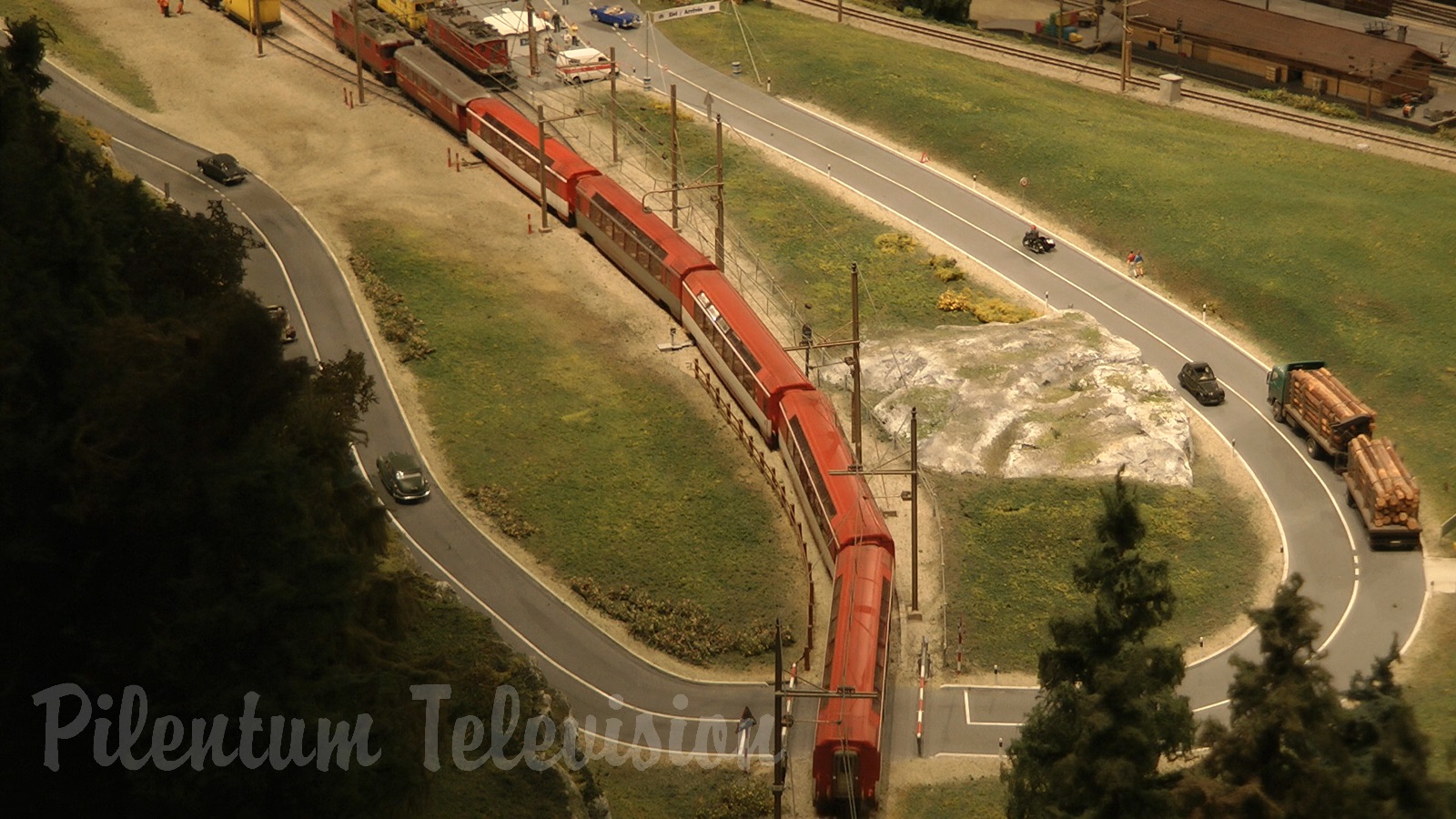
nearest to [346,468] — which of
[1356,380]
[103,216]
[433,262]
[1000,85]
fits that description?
[103,216]

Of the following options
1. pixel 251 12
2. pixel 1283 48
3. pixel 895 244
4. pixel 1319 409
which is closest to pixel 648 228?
pixel 895 244

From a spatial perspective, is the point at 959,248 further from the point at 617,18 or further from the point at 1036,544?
the point at 617,18

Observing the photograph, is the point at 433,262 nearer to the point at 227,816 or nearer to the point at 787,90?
the point at 787,90

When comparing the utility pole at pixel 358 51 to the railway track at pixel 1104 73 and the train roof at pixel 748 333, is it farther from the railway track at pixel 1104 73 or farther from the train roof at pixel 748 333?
the railway track at pixel 1104 73

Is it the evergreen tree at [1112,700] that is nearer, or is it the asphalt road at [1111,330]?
the evergreen tree at [1112,700]

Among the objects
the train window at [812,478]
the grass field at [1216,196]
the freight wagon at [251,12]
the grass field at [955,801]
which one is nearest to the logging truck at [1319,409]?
the grass field at [1216,196]

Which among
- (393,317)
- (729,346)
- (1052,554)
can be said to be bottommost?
(1052,554)

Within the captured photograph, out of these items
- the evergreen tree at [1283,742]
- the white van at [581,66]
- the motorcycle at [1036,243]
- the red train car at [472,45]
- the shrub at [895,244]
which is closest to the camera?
the evergreen tree at [1283,742]

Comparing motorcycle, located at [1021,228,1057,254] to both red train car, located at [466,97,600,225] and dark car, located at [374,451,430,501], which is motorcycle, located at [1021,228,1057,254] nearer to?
red train car, located at [466,97,600,225]
